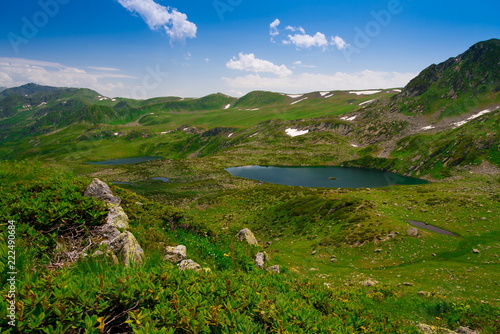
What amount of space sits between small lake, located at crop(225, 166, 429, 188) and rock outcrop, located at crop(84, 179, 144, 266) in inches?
3678

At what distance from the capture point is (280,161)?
149875mm

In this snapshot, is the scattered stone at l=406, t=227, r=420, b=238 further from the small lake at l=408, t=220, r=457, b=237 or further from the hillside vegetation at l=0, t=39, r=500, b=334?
the small lake at l=408, t=220, r=457, b=237

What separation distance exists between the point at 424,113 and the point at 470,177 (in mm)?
A: 108851

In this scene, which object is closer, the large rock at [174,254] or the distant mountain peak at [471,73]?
the large rock at [174,254]

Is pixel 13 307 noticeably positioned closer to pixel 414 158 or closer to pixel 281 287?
pixel 281 287

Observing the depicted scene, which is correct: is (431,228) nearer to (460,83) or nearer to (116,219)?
(116,219)

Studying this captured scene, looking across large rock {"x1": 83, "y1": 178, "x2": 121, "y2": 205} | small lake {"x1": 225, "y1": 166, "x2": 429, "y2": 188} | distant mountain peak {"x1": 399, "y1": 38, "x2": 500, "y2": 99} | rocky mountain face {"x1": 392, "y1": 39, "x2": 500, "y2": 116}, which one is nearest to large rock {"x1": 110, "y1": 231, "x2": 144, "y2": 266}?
large rock {"x1": 83, "y1": 178, "x2": 121, "y2": 205}

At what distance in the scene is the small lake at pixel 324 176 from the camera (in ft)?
327

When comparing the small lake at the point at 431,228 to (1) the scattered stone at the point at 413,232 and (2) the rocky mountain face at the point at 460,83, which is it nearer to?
(1) the scattered stone at the point at 413,232

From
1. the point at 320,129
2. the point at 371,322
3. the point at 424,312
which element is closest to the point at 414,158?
the point at 320,129

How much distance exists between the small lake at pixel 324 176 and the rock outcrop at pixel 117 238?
9341cm

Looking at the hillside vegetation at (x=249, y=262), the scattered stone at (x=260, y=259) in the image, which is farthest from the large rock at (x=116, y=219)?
the scattered stone at (x=260, y=259)

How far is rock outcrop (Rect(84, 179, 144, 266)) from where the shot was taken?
292 inches

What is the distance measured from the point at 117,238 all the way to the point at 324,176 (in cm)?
11463
